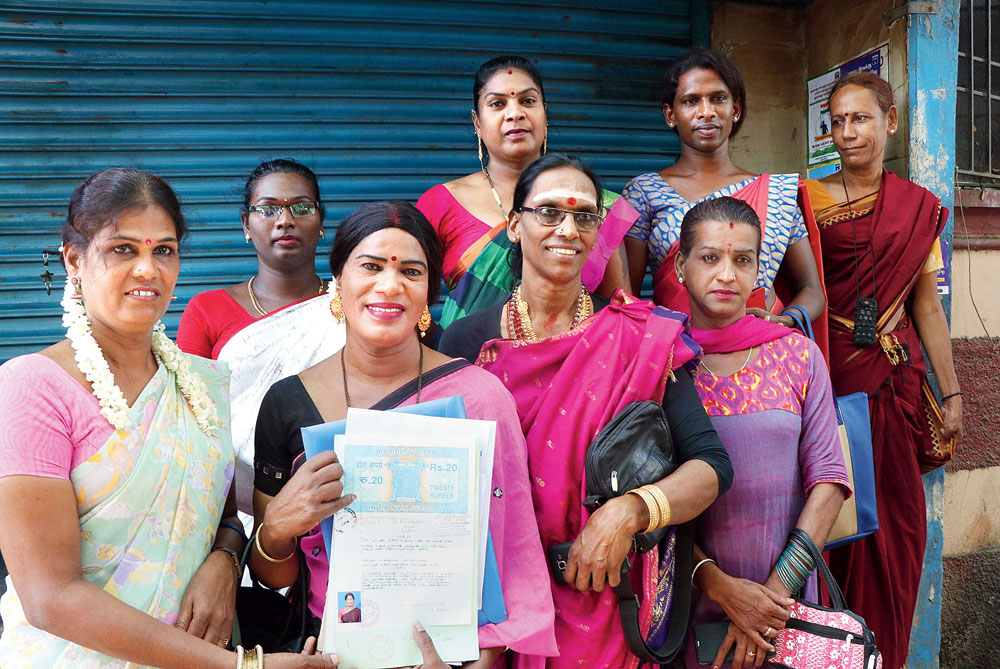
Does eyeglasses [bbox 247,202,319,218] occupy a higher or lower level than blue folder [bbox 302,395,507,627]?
higher

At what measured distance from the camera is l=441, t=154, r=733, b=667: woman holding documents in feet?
6.43

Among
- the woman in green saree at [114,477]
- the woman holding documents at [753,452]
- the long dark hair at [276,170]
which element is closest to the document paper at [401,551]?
the woman in green saree at [114,477]

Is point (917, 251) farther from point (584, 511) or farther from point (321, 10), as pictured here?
point (321, 10)

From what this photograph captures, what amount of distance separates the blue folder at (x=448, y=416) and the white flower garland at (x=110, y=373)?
343mm

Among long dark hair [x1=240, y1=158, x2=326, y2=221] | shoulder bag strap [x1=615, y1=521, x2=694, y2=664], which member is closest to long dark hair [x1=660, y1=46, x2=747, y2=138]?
long dark hair [x1=240, y1=158, x2=326, y2=221]

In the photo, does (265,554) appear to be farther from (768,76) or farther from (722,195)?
(768,76)

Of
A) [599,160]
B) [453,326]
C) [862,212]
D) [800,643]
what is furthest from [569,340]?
[599,160]

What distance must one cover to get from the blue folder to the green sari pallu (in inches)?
12.2

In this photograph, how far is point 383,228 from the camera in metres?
2.00

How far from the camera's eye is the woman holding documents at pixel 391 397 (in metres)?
1.85

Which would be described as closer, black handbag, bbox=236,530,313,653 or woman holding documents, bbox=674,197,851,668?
black handbag, bbox=236,530,313,653

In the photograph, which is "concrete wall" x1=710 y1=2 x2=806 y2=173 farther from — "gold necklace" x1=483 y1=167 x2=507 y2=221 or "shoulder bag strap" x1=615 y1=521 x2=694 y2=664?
"shoulder bag strap" x1=615 y1=521 x2=694 y2=664

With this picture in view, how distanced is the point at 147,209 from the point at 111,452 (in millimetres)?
566

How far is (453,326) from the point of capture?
245cm
